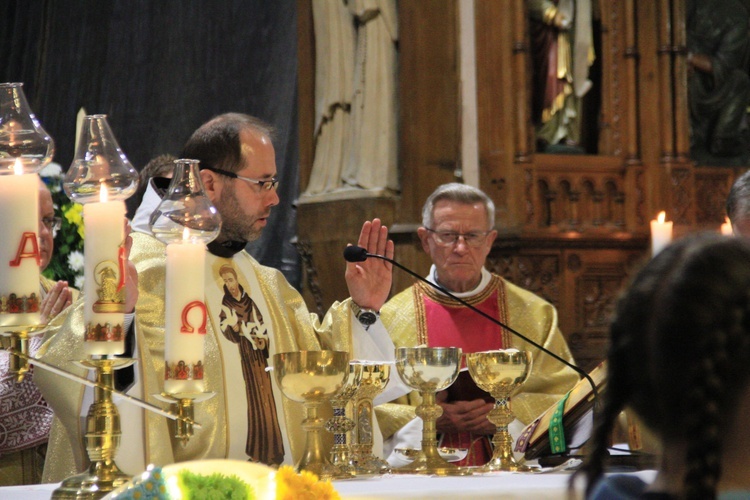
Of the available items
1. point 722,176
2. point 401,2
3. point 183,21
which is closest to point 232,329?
point 401,2

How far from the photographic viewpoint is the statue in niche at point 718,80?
254 inches

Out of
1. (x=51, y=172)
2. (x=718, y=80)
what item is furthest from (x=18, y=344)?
(x=718, y=80)

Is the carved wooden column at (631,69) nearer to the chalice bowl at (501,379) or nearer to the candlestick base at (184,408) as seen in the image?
the chalice bowl at (501,379)

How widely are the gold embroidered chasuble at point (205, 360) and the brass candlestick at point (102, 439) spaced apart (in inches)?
21.4

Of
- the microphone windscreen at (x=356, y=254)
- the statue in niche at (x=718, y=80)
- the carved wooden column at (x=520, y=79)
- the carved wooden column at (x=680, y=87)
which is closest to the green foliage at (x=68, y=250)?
the microphone windscreen at (x=356, y=254)

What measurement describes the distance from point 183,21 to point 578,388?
5629 mm

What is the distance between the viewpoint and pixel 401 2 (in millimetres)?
6047

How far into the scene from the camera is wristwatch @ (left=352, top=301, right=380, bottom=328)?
3.50 metres

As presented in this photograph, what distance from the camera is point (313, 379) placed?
107 inches

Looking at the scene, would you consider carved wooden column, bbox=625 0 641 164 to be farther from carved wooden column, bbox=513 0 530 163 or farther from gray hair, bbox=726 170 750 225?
gray hair, bbox=726 170 750 225

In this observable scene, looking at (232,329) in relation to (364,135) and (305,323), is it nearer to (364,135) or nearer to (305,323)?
(305,323)

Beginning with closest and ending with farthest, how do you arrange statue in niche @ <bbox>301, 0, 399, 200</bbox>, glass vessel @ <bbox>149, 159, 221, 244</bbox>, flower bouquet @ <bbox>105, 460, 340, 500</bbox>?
flower bouquet @ <bbox>105, 460, 340, 500</bbox>, glass vessel @ <bbox>149, 159, 221, 244</bbox>, statue in niche @ <bbox>301, 0, 399, 200</bbox>

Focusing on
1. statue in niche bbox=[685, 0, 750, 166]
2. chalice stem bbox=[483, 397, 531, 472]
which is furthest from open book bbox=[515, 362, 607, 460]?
statue in niche bbox=[685, 0, 750, 166]

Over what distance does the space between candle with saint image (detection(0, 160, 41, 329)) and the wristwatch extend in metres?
1.43
